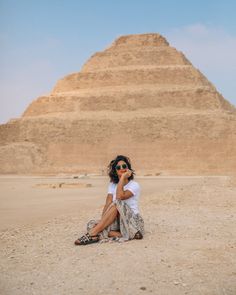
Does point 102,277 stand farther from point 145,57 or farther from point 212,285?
point 145,57

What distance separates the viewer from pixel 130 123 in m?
49.3

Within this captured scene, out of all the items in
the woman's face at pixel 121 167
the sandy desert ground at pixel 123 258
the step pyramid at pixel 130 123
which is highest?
the step pyramid at pixel 130 123

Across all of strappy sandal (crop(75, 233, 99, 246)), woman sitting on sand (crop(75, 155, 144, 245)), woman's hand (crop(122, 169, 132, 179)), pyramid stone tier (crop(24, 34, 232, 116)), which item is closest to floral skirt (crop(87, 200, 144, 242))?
woman sitting on sand (crop(75, 155, 144, 245))

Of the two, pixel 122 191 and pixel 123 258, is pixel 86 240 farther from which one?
pixel 123 258

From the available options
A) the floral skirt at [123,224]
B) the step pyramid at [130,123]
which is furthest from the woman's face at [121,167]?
the step pyramid at [130,123]

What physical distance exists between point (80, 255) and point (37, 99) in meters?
50.6

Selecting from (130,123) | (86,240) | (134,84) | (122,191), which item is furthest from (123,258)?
(134,84)

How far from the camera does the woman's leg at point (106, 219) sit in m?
7.75

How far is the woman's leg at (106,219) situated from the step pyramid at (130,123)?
1431 inches

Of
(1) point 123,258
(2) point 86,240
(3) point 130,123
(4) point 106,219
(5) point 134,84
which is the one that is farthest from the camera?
(5) point 134,84

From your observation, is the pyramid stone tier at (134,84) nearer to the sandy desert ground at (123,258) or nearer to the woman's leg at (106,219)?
the sandy desert ground at (123,258)

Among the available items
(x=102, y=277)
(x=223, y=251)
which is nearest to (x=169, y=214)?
(x=223, y=251)

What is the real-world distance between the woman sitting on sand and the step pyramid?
1419 inches

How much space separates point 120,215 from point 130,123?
41.6 metres
